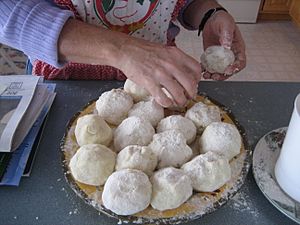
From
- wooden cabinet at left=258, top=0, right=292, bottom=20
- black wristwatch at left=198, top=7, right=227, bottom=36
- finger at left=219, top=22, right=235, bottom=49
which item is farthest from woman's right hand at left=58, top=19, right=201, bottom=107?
wooden cabinet at left=258, top=0, right=292, bottom=20

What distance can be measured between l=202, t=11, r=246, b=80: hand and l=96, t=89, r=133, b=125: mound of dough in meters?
0.21

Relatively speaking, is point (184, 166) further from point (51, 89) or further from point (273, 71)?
point (273, 71)

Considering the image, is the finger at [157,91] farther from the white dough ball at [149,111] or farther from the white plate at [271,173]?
the white plate at [271,173]

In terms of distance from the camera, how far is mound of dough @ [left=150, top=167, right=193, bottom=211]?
58cm

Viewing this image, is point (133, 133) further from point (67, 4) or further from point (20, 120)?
point (67, 4)

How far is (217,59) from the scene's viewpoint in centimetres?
83

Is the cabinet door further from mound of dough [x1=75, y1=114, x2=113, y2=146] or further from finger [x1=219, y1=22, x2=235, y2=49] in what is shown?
mound of dough [x1=75, y1=114, x2=113, y2=146]

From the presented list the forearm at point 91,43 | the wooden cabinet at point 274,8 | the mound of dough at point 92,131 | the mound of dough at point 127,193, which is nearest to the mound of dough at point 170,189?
the mound of dough at point 127,193

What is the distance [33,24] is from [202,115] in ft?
1.19

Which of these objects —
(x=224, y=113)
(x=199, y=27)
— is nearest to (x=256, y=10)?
(x=199, y=27)

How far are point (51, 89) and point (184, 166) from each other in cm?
40

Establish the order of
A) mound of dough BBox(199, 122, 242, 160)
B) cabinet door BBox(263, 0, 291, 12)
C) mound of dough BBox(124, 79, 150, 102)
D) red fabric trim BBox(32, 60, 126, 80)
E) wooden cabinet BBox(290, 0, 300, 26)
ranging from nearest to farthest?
1. mound of dough BBox(199, 122, 242, 160)
2. mound of dough BBox(124, 79, 150, 102)
3. red fabric trim BBox(32, 60, 126, 80)
4. wooden cabinet BBox(290, 0, 300, 26)
5. cabinet door BBox(263, 0, 291, 12)

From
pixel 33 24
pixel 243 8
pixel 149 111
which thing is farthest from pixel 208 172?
pixel 243 8

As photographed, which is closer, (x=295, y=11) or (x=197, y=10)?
(x=197, y=10)
